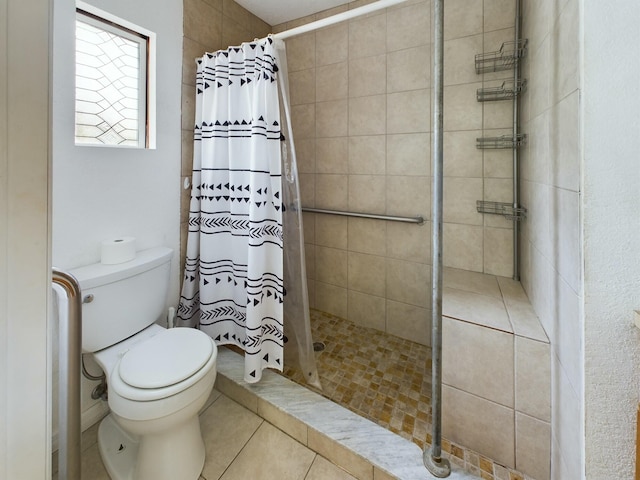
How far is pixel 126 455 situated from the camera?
1.22m

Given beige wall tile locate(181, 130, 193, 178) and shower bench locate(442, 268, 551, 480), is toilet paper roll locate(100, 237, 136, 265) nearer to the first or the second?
beige wall tile locate(181, 130, 193, 178)

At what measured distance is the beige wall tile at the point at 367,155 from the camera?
A: 1993 mm

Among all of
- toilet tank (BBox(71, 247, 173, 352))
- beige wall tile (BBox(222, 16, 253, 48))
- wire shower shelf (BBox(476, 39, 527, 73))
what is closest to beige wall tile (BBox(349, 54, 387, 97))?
wire shower shelf (BBox(476, 39, 527, 73))

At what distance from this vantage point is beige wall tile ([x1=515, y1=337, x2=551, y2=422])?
3.42 feet

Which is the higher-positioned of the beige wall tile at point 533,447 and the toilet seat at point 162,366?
the toilet seat at point 162,366

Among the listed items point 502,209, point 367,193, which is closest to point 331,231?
point 367,193

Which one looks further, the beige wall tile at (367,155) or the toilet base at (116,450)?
the beige wall tile at (367,155)

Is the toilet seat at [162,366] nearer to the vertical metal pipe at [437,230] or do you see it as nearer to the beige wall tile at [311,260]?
the vertical metal pipe at [437,230]

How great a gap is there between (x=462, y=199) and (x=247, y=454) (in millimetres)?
1725

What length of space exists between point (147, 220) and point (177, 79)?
2.66ft

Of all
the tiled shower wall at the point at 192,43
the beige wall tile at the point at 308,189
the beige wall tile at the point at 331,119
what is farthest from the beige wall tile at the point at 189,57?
the beige wall tile at the point at 308,189

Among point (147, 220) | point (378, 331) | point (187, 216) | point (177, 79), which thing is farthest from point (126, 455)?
point (177, 79)

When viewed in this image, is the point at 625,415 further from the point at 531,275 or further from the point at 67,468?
the point at 67,468

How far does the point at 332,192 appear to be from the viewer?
223 centimetres
